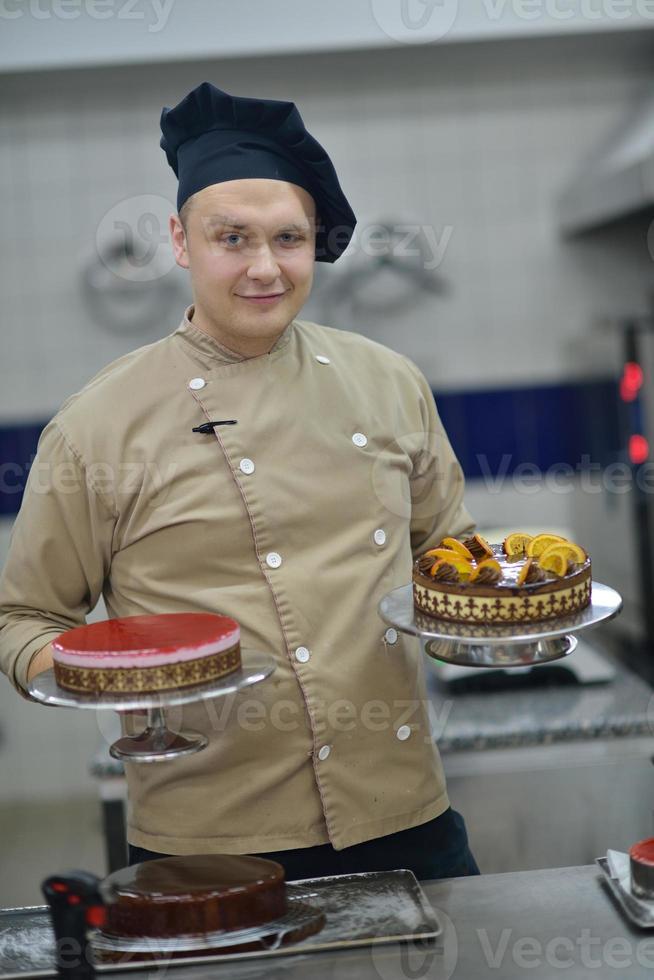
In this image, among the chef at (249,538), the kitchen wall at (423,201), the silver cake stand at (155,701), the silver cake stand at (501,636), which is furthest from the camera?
the kitchen wall at (423,201)

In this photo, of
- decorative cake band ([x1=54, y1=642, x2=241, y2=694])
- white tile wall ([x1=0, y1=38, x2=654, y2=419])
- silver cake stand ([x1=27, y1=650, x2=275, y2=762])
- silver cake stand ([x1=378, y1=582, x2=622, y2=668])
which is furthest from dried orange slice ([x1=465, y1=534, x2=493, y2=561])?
white tile wall ([x1=0, y1=38, x2=654, y2=419])

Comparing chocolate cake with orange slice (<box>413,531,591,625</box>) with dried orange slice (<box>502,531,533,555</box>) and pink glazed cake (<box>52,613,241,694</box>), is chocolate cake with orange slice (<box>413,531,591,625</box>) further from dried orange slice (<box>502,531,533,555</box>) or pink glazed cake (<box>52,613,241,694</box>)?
pink glazed cake (<box>52,613,241,694</box>)

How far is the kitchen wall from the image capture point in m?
3.45

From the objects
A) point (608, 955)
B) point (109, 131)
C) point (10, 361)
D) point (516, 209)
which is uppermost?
point (109, 131)

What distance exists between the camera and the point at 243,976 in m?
1.20

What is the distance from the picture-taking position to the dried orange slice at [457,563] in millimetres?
1406

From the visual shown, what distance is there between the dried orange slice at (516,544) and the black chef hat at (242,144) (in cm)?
51

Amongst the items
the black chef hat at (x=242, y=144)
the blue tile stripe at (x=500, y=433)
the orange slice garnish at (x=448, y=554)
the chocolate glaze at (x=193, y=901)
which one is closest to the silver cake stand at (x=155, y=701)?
the chocolate glaze at (x=193, y=901)

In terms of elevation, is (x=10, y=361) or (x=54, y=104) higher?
(x=54, y=104)

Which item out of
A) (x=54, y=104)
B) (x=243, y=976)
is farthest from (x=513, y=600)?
(x=54, y=104)

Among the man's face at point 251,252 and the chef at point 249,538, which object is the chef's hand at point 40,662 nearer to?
the chef at point 249,538

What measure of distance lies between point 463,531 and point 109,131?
85.7 inches

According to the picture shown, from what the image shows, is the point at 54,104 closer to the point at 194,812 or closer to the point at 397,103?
the point at 397,103

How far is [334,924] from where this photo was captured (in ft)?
4.22
